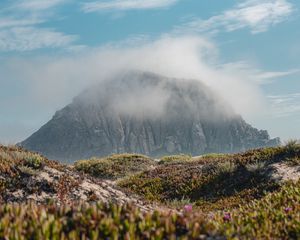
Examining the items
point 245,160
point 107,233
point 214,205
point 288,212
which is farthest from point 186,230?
point 245,160

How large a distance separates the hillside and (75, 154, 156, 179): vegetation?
83mm

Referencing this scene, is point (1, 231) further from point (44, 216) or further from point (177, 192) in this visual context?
point (177, 192)

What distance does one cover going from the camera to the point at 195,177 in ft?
78.6

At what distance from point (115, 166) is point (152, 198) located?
14.1 m

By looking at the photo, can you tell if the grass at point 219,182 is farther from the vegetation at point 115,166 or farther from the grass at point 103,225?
the grass at point 103,225

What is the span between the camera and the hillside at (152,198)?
23.3 feet

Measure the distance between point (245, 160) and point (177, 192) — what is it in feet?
13.7

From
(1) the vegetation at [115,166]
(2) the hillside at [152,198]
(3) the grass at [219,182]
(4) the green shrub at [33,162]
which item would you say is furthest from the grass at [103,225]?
(1) the vegetation at [115,166]

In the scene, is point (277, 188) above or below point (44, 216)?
below

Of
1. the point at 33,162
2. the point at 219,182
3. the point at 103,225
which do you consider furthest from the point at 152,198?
the point at 103,225

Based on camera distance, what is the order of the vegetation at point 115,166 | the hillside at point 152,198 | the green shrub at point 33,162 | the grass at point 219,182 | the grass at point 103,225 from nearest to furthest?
1. the grass at point 103,225
2. the hillside at point 152,198
3. the green shrub at point 33,162
4. the grass at point 219,182
5. the vegetation at point 115,166

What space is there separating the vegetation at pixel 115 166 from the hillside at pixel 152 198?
0.08m

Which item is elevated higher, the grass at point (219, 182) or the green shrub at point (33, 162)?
the green shrub at point (33, 162)

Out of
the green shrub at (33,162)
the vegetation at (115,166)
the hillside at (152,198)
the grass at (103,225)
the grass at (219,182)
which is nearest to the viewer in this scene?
the grass at (103,225)
